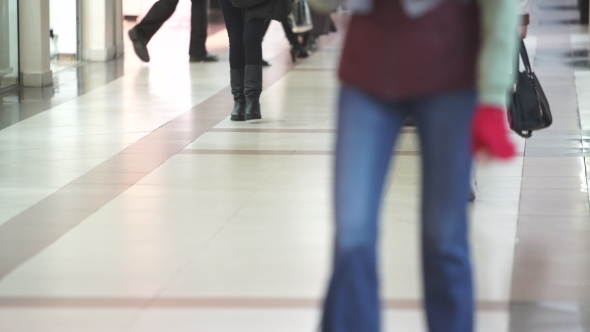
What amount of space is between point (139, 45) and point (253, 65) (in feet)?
15.7

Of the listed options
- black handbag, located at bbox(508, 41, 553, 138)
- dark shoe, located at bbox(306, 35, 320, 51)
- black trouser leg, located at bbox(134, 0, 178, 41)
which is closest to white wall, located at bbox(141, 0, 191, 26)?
dark shoe, located at bbox(306, 35, 320, 51)

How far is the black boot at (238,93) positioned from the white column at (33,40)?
314 centimetres

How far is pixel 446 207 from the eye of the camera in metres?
2.47

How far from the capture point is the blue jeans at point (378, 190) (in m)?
2.41

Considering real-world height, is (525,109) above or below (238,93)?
above

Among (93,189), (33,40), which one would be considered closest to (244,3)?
(93,189)

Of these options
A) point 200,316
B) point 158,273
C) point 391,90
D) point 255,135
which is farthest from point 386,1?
point 255,135

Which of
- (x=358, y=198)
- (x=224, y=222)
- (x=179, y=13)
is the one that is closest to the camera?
(x=358, y=198)

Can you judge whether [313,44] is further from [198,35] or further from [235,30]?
[235,30]

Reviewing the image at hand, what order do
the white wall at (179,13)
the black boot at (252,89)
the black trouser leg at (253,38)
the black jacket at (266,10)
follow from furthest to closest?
1. the white wall at (179,13)
2. the black boot at (252,89)
3. the black trouser leg at (253,38)
4. the black jacket at (266,10)

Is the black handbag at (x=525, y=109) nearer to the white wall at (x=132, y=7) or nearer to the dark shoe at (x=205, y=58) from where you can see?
the dark shoe at (x=205, y=58)

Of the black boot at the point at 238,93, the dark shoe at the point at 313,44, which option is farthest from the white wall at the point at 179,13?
the black boot at the point at 238,93

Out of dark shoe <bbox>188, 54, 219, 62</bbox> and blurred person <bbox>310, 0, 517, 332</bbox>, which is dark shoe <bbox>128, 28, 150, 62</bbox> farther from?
blurred person <bbox>310, 0, 517, 332</bbox>

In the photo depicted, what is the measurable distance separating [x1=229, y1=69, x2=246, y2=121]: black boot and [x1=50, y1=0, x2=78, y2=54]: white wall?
5.02m
